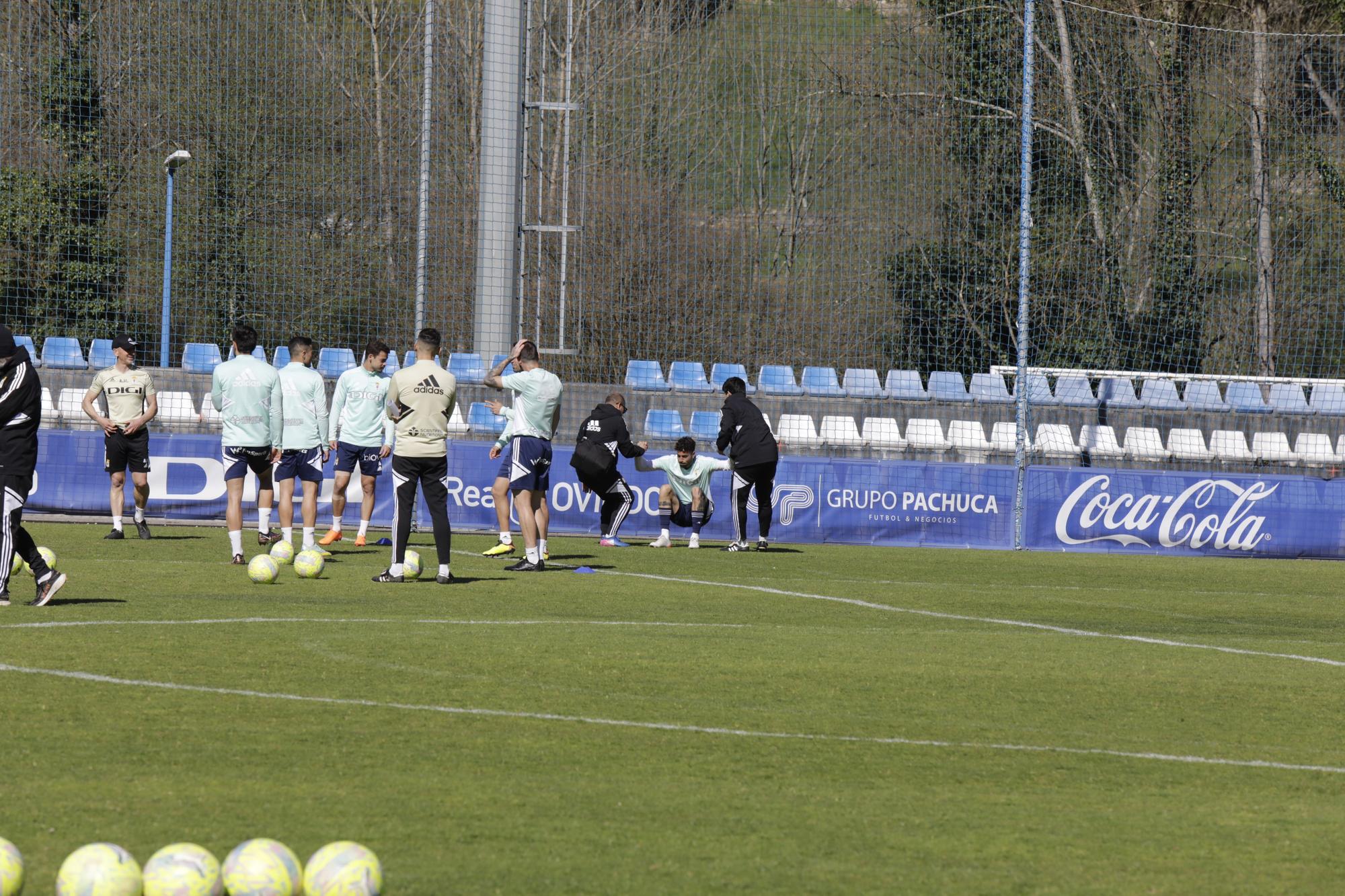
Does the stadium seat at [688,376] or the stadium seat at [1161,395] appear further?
the stadium seat at [1161,395]

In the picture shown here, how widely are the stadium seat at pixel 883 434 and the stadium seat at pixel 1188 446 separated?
4.04 metres

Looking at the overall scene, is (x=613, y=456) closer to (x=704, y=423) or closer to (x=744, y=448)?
(x=744, y=448)

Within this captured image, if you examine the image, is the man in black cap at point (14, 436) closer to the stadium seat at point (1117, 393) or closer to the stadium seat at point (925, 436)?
the stadium seat at point (925, 436)

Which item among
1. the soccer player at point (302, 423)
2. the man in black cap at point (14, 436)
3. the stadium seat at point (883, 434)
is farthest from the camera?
the stadium seat at point (883, 434)

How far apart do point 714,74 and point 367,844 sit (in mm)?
19276

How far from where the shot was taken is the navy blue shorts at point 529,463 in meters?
14.2

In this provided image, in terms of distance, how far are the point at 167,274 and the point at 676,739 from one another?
60.8 feet

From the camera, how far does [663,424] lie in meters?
23.9

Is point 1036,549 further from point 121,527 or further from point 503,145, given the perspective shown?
point 121,527

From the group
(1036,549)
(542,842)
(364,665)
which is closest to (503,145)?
(1036,549)

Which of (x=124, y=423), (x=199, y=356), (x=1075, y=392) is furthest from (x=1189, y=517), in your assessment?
(x=199, y=356)

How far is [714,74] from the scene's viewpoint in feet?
75.0

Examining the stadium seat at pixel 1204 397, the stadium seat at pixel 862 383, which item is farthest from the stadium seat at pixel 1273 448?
the stadium seat at pixel 862 383

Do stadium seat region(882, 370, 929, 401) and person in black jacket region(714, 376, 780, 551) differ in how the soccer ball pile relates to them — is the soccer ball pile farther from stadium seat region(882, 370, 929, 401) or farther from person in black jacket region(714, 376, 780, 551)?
stadium seat region(882, 370, 929, 401)
